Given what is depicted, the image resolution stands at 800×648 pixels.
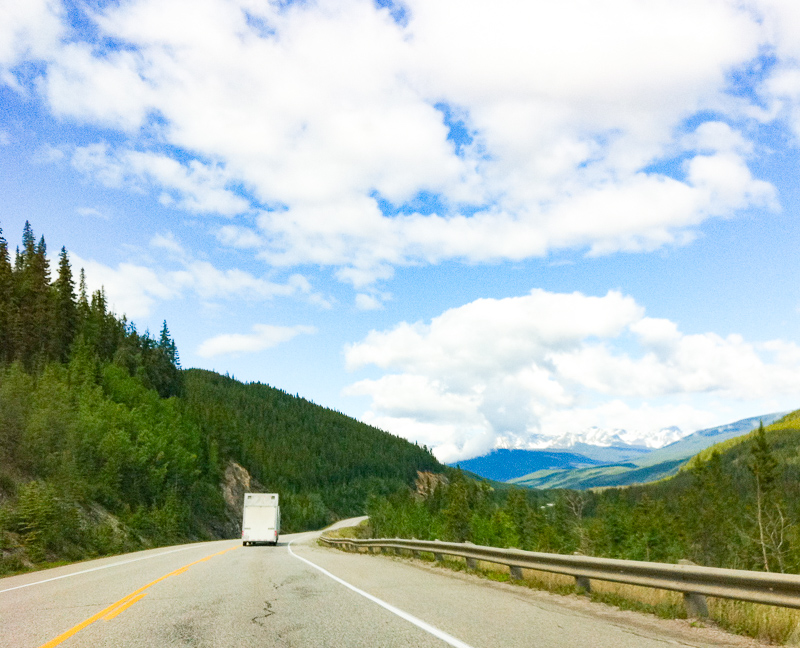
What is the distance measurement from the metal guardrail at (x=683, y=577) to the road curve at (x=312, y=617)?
52 cm

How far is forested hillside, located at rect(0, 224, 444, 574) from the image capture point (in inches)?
1323

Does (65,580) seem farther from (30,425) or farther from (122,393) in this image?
(122,393)

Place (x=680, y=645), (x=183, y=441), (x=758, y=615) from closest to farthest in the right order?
(x=680, y=645)
(x=758, y=615)
(x=183, y=441)

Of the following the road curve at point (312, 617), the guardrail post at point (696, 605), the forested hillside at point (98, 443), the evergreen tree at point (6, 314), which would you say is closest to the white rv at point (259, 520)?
→ the forested hillside at point (98, 443)

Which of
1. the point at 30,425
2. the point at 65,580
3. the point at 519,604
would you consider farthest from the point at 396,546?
the point at 30,425

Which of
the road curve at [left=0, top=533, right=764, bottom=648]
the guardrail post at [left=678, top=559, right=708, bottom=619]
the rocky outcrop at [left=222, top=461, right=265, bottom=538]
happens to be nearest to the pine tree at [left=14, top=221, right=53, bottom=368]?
the rocky outcrop at [left=222, top=461, right=265, bottom=538]

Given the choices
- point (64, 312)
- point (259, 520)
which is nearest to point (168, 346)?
point (64, 312)

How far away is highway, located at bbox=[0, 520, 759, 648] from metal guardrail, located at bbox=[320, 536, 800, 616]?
46 centimetres

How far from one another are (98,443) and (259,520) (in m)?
24.2

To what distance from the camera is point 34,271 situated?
3123 inches

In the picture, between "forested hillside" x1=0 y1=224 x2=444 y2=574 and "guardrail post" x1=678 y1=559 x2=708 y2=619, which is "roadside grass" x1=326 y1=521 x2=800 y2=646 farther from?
"forested hillside" x1=0 y1=224 x2=444 y2=574

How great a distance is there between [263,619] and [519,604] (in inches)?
159

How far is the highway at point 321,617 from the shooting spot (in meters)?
6.91

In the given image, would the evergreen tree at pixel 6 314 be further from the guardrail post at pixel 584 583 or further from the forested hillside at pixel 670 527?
the guardrail post at pixel 584 583
